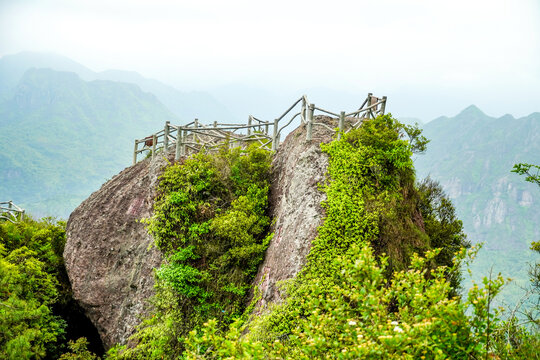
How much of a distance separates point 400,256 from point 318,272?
2.12 meters

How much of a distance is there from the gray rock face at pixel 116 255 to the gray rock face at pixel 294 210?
469 cm

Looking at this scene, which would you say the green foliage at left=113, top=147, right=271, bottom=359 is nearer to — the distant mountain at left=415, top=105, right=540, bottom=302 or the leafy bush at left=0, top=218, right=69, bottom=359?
the leafy bush at left=0, top=218, right=69, bottom=359

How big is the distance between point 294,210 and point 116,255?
8596 millimetres

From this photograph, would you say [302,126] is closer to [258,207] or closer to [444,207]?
[258,207]

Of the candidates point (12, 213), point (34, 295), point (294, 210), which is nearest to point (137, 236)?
point (34, 295)

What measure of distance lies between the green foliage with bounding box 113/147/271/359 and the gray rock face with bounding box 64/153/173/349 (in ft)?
3.69

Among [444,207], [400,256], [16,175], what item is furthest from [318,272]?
[16,175]

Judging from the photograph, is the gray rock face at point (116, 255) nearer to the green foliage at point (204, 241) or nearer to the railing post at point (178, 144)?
Result: the railing post at point (178, 144)

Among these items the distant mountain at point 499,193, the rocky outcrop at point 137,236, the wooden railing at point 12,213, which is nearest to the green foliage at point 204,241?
the rocky outcrop at point 137,236

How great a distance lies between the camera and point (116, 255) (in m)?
16.2

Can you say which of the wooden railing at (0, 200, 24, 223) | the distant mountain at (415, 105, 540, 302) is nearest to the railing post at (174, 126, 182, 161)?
the wooden railing at (0, 200, 24, 223)

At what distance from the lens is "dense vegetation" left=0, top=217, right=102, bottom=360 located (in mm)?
14211

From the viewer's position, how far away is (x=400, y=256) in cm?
1009

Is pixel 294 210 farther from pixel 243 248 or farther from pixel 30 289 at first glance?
pixel 30 289
